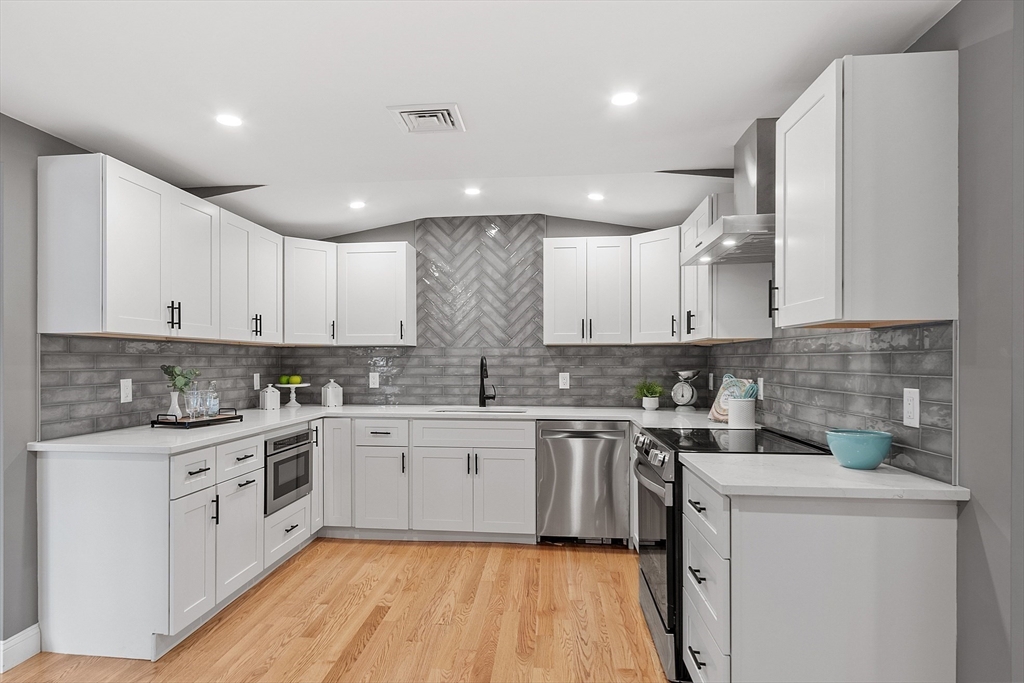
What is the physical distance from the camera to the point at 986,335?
1.59m

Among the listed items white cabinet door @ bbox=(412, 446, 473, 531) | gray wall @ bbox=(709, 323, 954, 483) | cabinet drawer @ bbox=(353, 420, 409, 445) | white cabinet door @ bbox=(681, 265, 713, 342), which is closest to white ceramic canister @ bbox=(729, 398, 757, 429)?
gray wall @ bbox=(709, 323, 954, 483)

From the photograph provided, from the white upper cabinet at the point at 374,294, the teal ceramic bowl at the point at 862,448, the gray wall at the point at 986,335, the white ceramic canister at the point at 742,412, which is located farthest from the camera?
the white upper cabinet at the point at 374,294

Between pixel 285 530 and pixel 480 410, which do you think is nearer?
pixel 285 530

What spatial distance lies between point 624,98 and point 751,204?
2.45ft

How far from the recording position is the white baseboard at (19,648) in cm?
239

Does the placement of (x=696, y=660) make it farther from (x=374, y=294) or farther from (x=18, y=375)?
(x=374, y=294)

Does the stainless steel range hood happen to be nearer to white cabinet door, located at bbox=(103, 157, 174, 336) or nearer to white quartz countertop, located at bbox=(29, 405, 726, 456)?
white quartz countertop, located at bbox=(29, 405, 726, 456)

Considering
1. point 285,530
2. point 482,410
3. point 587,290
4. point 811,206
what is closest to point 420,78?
point 811,206

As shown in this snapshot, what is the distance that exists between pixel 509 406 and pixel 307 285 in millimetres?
1812

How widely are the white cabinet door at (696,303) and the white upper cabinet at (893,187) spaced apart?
5.11ft

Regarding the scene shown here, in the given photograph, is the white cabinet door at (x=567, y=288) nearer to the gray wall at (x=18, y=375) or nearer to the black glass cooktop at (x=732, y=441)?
the black glass cooktop at (x=732, y=441)

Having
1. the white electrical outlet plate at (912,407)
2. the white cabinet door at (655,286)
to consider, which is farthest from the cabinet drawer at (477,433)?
the white electrical outlet plate at (912,407)

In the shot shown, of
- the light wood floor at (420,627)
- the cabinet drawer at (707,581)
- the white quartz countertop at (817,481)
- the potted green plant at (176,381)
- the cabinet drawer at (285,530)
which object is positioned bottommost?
the light wood floor at (420,627)

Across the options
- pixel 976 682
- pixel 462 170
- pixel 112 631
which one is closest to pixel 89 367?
pixel 112 631
